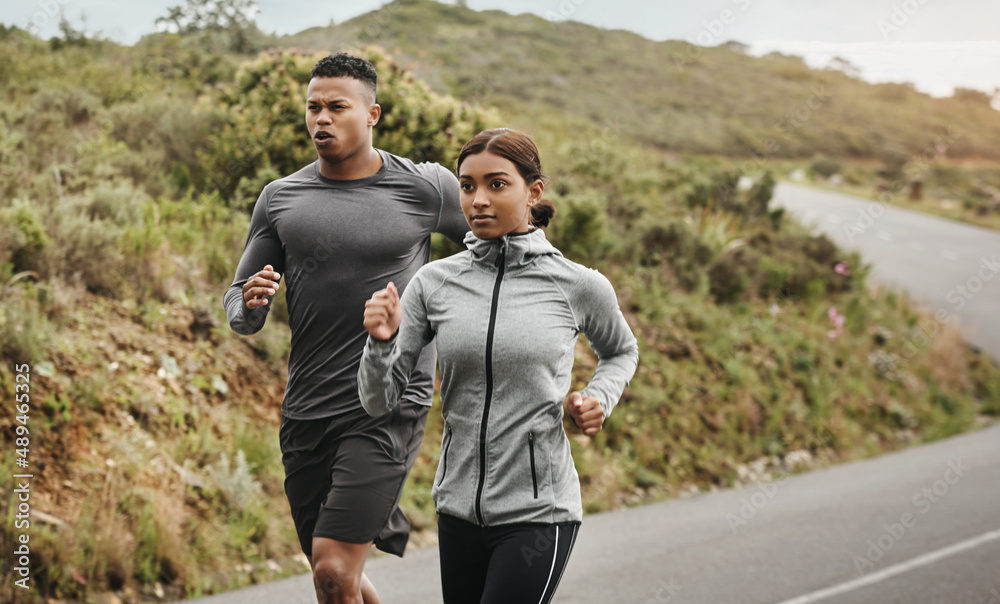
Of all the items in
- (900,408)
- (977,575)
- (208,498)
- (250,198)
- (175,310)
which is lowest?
(900,408)

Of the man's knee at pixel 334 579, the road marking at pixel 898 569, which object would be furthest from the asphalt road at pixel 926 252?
the man's knee at pixel 334 579

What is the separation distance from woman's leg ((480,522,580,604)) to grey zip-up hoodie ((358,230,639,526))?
0.15ft

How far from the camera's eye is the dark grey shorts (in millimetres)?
3148

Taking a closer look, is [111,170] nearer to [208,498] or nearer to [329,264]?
[208,498]

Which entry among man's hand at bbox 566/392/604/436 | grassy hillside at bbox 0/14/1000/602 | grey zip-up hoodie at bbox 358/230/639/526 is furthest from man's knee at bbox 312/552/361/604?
grassy hillside at bbox 0/14/1000/602

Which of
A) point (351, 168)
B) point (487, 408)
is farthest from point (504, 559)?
point (351, 168)

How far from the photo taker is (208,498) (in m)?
6.02

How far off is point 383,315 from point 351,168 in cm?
99

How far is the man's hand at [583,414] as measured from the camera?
→ 2510 mm

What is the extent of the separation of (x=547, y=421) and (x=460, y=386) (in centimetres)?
30

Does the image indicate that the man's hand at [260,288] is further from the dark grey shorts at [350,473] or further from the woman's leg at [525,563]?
the woman's leg at [525,563]

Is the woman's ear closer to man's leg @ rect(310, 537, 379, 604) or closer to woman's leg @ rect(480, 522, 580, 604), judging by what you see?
woman's leg @ rect(480, 522, 580, 604)

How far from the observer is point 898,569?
6.70m

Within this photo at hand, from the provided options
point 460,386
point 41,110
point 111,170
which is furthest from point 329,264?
point 41,110
